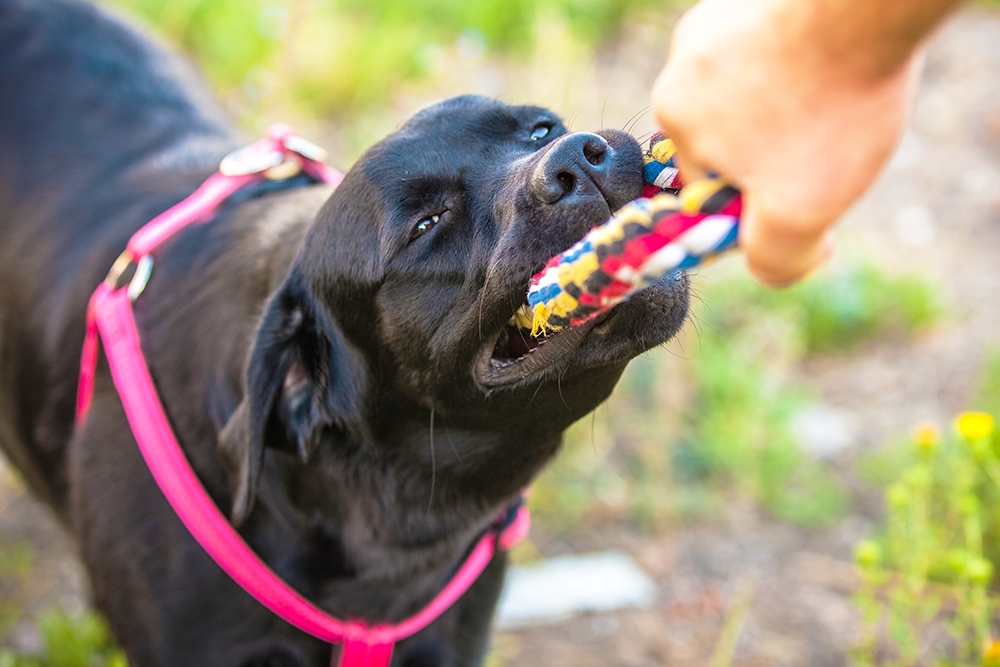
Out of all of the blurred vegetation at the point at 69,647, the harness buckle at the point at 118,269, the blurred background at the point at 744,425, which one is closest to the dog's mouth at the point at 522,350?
the blurred background at the point at 744,425

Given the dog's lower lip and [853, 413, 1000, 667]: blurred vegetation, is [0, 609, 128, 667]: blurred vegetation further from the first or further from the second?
[853, 413, 1000, 667]: blurred vegetation

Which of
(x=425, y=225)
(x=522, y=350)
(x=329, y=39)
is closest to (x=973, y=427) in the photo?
(x=522, y=350)

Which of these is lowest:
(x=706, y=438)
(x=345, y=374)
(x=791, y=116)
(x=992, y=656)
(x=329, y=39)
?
(x=706, y=438)

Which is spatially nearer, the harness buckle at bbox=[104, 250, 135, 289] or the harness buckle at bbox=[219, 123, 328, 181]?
the harness buckle at bbox=[104, 250, 135, 289]

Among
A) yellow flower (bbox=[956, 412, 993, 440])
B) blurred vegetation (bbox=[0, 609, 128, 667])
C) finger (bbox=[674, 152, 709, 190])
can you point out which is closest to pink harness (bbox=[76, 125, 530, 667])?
blurred vegetation (bbox=[0, 609, 128, 667])

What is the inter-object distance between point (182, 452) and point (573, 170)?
3.81ft

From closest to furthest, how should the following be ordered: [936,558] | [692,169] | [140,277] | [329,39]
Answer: [692,169]
[140,277]
[936,558]
[329,39]

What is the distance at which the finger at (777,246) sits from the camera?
3.21 feet

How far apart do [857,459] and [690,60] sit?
10.4 ft

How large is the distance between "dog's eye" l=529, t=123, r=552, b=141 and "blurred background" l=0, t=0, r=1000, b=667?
0.94 ft

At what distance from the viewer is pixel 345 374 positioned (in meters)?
2.08

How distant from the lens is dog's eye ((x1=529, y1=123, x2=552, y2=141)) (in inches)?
78.0

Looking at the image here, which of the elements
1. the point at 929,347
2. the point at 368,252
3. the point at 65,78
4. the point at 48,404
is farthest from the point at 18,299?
the point at 929,347

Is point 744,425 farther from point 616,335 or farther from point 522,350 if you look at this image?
point 616,335
